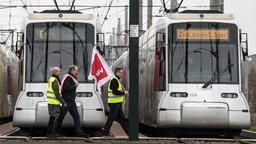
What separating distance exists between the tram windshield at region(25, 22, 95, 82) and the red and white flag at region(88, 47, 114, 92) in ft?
2.12

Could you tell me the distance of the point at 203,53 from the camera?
1642cm

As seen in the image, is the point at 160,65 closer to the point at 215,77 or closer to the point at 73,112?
the point at 215,77

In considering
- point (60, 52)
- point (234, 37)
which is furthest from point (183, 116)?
point (60, 52)

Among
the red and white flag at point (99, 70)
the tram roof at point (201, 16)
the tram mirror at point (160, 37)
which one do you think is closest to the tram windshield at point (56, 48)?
the red and white flag at point (99, 70)

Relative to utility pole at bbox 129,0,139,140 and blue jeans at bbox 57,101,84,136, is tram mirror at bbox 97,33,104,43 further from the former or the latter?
utility pole at bbox 129,0,139,140

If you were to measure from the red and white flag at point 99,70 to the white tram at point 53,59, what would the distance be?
1.89 ft

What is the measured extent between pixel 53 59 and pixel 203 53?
3901 millimetres

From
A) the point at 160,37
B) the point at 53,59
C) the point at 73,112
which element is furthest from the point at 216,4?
the point at 73,112

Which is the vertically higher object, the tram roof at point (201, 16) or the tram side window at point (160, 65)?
the tram roof at point (201, 16)

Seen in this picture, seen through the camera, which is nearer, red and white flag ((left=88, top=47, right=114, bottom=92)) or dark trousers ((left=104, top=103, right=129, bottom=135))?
dark trousers ((left=104, top=103, right=129, bottom=135))

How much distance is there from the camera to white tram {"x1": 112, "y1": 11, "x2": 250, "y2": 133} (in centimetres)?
1586

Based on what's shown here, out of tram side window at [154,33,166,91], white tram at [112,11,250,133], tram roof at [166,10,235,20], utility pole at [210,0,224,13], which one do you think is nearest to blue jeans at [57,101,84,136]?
white tram at [112,11,250,133]

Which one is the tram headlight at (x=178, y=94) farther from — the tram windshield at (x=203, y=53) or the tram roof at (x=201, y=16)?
the tram roof at (x=201, y=16)

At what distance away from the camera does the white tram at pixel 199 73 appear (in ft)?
52.0
